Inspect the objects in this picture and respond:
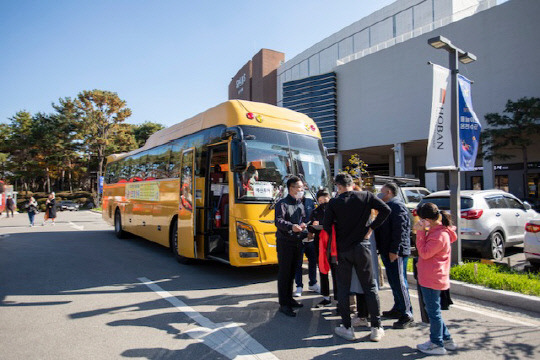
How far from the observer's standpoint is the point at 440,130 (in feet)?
23.6

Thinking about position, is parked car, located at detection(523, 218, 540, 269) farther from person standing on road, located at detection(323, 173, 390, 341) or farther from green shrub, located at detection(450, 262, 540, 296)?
person standing on road, located at detection(323, 173, 390, 341)

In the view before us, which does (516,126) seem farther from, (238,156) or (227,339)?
(227,339)

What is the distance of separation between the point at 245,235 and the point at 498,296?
4021 millimetres

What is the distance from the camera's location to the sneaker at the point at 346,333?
3973mm

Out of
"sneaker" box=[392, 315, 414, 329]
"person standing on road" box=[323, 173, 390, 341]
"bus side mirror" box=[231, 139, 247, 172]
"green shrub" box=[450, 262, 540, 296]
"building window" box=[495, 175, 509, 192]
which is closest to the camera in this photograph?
"person standing on road" box=[323, 173, 390, 341]

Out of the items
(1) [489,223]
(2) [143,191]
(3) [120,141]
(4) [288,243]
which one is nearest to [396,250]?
(4) [288,243]

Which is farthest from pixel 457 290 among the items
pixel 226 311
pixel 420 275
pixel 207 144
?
pixel 207 144

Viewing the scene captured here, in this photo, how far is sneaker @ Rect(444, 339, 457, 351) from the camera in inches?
147

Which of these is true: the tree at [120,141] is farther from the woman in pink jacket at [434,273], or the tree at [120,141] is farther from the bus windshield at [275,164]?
the woman in pink jacket at [434,273]

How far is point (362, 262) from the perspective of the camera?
3959 millimetres

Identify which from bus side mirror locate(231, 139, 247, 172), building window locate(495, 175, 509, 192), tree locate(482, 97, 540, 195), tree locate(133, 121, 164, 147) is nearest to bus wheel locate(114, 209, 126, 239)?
bus side mirror locate(231, 139, 247, 172)

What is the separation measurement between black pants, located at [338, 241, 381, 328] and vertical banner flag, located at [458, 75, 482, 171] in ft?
14.9

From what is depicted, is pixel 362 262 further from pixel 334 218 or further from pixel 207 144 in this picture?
pixel 207 144

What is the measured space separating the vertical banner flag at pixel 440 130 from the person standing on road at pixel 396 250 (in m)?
2.93
